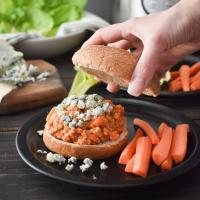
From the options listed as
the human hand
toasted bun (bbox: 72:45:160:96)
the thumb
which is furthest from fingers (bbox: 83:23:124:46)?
the thumb

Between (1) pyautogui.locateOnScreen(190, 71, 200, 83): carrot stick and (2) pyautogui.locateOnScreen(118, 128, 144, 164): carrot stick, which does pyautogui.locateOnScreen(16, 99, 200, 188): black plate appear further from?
(1) pyautogui.locateOnScreen(190, 71, 200, 83): carrot stick

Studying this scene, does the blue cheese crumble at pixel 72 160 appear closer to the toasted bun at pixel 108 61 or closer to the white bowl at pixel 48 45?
the toasted bun at pixel 108 61

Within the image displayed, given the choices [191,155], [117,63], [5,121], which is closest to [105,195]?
[191,155]

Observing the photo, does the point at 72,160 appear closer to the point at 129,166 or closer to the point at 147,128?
the point at 129,166

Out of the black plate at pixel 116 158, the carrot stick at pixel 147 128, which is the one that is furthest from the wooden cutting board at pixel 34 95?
the carrot stick at pixel 147 128

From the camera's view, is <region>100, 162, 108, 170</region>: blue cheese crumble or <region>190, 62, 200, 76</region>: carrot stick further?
<region>190, 62, 200, 76</region>: carrot stick

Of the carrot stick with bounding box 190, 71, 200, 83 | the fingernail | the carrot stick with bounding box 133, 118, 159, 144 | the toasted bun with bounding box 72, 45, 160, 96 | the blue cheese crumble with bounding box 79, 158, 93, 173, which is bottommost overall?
the carrot stick with bounding box 190, 71, 200, 83

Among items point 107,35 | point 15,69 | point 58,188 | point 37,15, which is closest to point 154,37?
point 107,35
